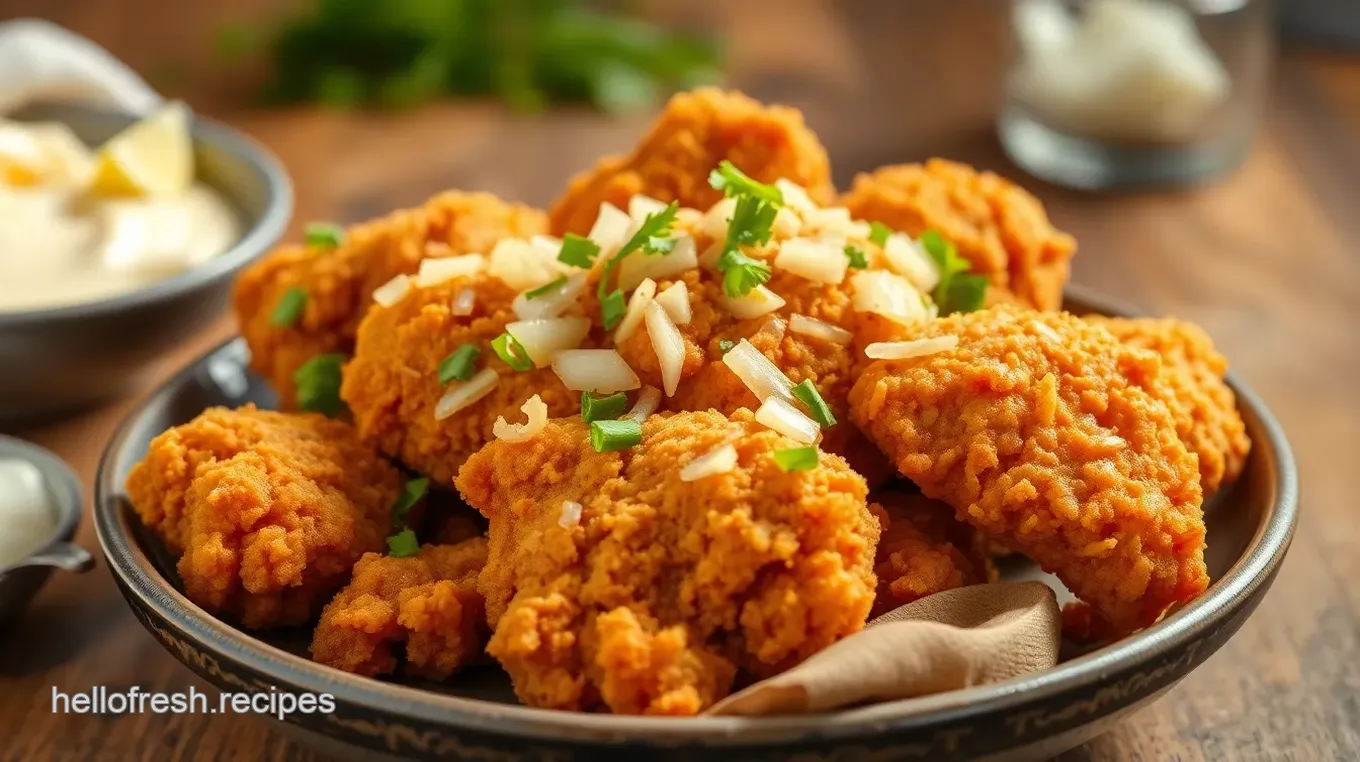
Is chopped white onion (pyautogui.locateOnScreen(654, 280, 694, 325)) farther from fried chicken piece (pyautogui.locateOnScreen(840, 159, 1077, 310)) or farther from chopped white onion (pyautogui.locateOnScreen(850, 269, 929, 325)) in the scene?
fried chicken piece (pyautogui.locateOnScreen(840, 159, 1077, 310))

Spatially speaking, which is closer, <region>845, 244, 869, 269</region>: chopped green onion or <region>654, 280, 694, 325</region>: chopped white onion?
<region>654, 280, 694, 325</region>: chopped white onion

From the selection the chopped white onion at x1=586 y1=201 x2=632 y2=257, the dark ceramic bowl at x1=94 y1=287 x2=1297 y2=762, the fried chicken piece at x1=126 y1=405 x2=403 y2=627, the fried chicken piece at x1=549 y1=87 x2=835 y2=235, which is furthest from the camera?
the fried chicken piece at x1=549 y1=87 x2=835 y2=235

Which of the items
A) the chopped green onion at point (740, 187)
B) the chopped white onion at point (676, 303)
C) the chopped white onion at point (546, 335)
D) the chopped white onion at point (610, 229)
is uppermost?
the chopped green onion at point (740, 187)

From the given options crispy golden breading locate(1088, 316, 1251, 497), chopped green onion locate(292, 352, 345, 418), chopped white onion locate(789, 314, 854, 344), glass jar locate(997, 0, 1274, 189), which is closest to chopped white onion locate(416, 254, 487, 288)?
chopped green onion locate(292, 352, 345, 418)

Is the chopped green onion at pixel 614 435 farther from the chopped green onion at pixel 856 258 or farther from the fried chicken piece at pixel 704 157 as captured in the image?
the fried chicken piece at pixel 704 157

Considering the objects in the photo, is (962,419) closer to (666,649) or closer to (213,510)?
(666,649)

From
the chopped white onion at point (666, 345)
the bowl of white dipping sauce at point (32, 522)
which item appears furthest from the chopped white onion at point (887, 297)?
the bowl of white dipping sauce at point (32, 522)
